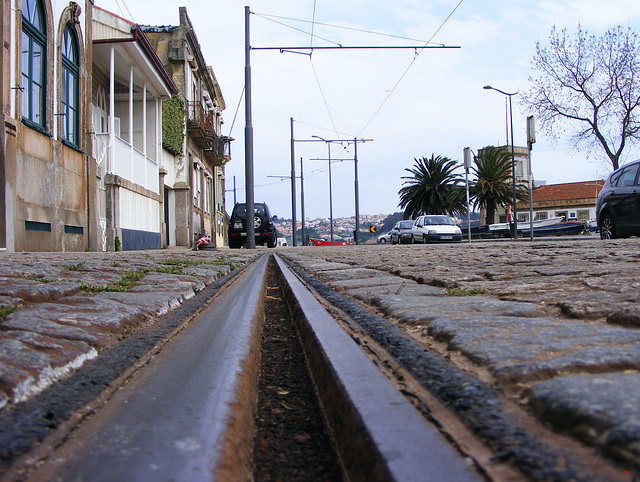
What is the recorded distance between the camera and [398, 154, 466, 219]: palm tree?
51.5 meters

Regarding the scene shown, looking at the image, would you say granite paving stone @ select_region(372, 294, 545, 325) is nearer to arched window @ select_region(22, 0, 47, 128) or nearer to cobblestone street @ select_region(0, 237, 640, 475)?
cobblestone street @ select_region(0, 237, 640, 475)

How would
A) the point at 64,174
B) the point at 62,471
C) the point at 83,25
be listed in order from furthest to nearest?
the point at 83,25 → the point at 64,174 → the point at 62,471

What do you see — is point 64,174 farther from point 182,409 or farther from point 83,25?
point 182,409

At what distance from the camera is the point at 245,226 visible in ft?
73.3

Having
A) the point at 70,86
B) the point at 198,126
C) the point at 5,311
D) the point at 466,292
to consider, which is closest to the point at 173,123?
the point at 198,126

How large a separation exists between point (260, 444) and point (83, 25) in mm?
13484

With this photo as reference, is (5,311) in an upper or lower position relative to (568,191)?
lower

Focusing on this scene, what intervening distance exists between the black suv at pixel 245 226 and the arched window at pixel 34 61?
1214cm

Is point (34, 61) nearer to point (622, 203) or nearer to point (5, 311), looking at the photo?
point (5, 311)

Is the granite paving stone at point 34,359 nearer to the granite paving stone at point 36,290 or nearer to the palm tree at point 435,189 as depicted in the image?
the granite paving stone at point 36,290

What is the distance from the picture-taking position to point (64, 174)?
1106cm

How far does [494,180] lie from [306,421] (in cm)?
4765

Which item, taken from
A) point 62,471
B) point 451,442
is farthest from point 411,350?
point 62,471

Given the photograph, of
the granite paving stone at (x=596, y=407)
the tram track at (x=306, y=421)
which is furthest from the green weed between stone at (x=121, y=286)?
the granite paving stone at (x=596, y=407)
